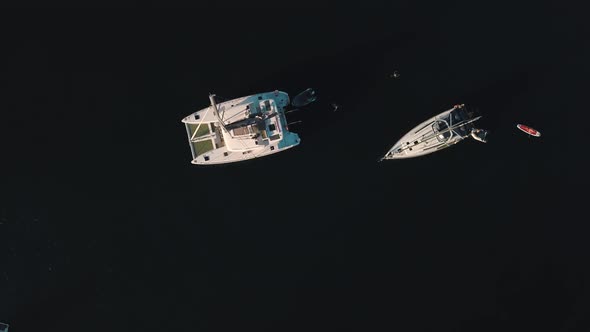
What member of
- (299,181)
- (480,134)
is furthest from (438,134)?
(299,181)

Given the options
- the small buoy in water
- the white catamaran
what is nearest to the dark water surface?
the small buoy in water

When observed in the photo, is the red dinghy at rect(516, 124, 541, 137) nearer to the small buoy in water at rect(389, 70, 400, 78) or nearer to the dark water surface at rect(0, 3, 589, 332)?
the dark water surface at rect(0, 3, 589, 332)

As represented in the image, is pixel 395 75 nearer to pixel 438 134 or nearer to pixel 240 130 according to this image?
pixel 438 134

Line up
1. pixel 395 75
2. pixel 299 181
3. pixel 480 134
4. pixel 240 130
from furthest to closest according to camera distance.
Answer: pixel 395 75 → pixel 299 181 → pixel 480 134 → pixel 240 130

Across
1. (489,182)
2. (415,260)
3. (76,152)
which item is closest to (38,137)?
(76,152)

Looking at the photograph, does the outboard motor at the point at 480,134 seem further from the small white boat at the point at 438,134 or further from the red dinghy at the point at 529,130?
the red dinghy at the point at 529,130
